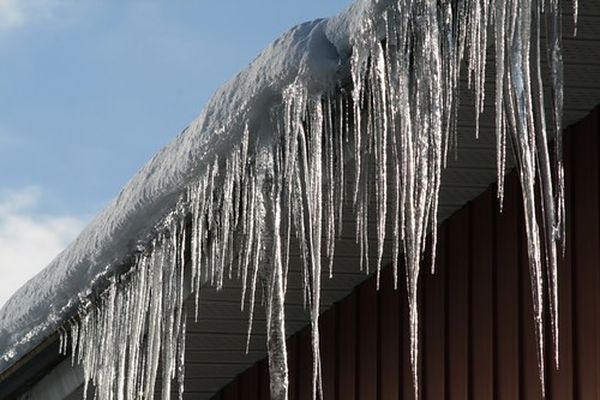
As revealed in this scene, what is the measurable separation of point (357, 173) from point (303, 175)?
26 centimetres

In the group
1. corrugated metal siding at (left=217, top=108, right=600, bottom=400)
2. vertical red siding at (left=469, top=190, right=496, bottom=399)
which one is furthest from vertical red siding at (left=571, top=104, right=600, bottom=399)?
vertical red siding at (left=469, top=190, right=496, bottom=399)

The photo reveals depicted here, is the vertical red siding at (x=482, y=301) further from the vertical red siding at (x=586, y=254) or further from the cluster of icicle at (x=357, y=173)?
the vertical red siding at (x=586, y=254)

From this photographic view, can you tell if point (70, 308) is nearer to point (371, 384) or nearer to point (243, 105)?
point (371, 384)

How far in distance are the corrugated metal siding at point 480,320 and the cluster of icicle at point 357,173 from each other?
0.30 ft

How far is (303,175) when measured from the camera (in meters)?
4.32

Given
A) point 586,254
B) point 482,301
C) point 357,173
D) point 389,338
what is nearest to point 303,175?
point 357,173

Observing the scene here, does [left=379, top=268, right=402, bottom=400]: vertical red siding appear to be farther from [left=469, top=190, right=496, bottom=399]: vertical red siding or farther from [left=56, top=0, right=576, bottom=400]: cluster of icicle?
[left=469, top=190, right=496, bottom=399]: vertical red siding

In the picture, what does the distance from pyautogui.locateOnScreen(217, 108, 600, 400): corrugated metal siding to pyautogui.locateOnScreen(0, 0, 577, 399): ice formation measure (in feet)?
0.29

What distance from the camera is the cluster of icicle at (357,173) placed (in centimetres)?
348

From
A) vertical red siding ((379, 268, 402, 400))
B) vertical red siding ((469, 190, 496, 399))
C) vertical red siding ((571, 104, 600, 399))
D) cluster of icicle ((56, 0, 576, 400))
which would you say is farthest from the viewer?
vertical red siding ((379, 268, 402, 400))

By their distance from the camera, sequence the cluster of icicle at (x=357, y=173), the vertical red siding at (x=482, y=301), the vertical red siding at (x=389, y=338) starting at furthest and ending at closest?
the vertical red siding at (x=389, y=338)
the vertical red siding at (x=482, y=301)
the cluster of icicle at (x=357, y=173)

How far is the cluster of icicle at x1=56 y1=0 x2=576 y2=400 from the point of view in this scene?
11.4ft

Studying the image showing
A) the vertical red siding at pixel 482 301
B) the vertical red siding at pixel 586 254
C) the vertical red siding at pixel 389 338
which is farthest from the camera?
the vertical red siding at pixel 389 338

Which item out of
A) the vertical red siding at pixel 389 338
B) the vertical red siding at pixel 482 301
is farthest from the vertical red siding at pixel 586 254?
the vertical red siding at pixel 389 338
